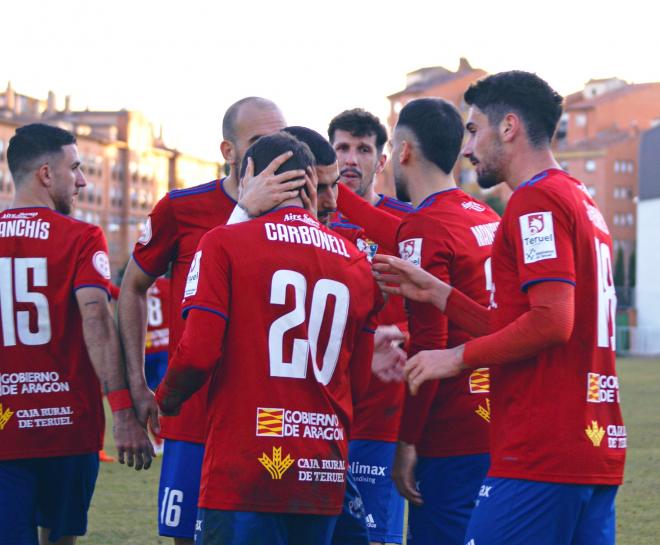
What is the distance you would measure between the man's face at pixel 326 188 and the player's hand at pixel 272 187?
0.42 meters

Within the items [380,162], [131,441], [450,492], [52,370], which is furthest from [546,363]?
[380,162]

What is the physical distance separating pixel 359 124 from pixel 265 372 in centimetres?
370

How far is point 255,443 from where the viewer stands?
4.46 m

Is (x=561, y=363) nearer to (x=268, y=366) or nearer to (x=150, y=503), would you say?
(x=268, y=366)

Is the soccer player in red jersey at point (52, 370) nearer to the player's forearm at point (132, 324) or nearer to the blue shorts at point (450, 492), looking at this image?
the player's forearm at point (132, 324)

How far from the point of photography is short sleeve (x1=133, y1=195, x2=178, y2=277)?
19.7 ft

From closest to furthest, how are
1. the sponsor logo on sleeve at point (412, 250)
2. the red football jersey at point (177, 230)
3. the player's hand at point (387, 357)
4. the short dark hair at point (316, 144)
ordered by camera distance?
the short dark hair at point (316, 144)
the player's hand at point (387, 357)
the sponsor logo on sleeve at point (412, 250)
the red football jersey at point (177, 230)

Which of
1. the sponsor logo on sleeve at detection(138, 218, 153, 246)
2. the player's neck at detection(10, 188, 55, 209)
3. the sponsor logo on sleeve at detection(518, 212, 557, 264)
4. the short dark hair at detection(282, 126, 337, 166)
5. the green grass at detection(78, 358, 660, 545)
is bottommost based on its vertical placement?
the green grass at detection(78, 358, 660, 545)

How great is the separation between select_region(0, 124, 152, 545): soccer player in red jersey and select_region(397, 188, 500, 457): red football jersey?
144 centimetres

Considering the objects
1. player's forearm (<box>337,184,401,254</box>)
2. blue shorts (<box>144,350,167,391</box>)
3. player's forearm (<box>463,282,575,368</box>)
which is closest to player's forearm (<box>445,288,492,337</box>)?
player's forearm (<box>463,282,575,368</box>)

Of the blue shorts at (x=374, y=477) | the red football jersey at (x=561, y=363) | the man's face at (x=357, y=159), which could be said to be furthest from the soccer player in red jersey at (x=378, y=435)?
the red football jersey at (x=561, y=363)

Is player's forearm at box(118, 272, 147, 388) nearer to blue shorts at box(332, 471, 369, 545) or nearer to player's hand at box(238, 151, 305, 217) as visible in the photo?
blue shorts at box(332, 471, 369, 545)

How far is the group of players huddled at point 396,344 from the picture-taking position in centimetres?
446

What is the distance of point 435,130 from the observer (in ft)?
19.7
